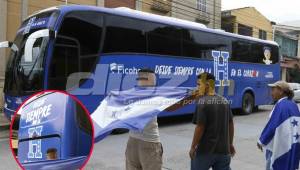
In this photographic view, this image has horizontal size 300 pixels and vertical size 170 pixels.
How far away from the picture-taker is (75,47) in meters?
9.47

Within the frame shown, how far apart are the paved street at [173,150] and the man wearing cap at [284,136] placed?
2.21m

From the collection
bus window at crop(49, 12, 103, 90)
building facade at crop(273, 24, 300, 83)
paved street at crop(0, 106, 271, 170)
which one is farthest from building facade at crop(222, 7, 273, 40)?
bus window at crop(49, 12, 103, 90)

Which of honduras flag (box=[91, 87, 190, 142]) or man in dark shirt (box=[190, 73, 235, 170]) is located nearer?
honduras flag (box=[91, 87, 190, 142])

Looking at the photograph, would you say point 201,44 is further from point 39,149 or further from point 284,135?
point 39,149

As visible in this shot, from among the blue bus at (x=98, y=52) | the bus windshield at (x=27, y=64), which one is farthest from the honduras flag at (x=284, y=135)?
the bus windshield at (x=27, y=64)

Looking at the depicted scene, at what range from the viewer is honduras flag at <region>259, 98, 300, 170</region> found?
488cm

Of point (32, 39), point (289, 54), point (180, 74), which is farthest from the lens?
point (289, 54)

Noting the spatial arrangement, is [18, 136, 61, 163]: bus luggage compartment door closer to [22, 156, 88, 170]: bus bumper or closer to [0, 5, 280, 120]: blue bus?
[22, 156, 88, 170]: bus bumper

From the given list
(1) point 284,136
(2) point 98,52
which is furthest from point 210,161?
(2) point 98,52

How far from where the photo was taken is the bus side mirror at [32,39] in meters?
9.12

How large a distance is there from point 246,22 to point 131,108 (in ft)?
100

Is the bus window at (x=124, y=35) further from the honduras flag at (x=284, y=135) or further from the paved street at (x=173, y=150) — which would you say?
the honduras flag at (x=284, y=135)

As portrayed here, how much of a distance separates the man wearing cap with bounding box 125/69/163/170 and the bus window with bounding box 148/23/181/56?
704 centimetres

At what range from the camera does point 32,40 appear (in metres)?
9.40
